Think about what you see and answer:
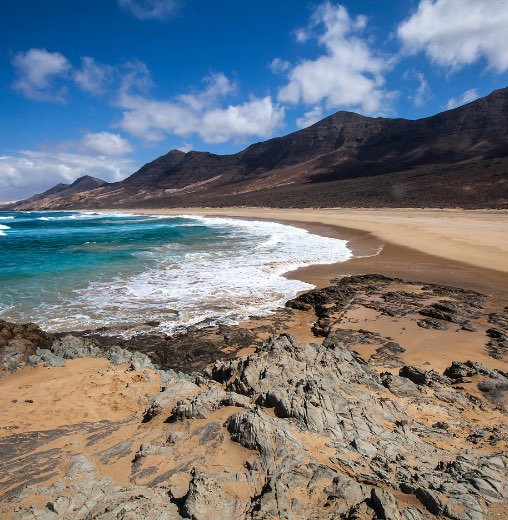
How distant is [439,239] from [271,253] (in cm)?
1100

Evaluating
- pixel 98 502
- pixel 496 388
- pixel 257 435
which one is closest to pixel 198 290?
pixel 496 388

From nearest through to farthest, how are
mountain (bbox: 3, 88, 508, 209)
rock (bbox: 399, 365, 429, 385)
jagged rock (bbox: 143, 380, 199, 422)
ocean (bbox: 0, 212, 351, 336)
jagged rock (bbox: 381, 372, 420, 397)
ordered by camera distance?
jagged rock (bbox: 143, 380, 199, 422) < jagged rock (bbox: 381, 372, 420, 397) < rock (bbox: 399, 365, 429, 385) < ocean (bbox: 0, 212, 351, 336) < mountain (bbox: 3, 88, 508, 209)

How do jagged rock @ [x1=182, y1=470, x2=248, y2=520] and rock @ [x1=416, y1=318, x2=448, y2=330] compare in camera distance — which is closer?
jagged rock @ [x1=182, y1=470, x2=248, y2=520]

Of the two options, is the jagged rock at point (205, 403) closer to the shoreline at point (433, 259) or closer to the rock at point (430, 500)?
the rock at point (430, 500)

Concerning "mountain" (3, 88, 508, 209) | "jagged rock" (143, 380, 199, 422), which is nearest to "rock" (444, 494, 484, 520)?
"jagged rock" (143, 380, 199, 422)

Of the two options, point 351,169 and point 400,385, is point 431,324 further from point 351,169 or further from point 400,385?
point 351,169

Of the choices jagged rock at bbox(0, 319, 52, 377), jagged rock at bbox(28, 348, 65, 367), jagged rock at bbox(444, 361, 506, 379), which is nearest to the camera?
jagged rock at bbox(444, 361, 506, 379)

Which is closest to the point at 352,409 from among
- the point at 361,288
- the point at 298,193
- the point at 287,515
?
the point at 287,515

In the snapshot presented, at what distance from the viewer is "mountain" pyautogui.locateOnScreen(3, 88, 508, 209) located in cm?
5772

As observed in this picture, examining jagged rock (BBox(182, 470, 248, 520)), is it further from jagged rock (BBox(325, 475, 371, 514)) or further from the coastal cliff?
jagged rock (BBox(325, 475, 371, 514))

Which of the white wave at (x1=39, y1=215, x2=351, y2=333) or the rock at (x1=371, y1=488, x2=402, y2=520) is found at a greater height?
the rock at (x1=371, y1=488, x2=402, y2=520)

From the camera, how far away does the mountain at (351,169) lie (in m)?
57.7

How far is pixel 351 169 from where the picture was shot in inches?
4026

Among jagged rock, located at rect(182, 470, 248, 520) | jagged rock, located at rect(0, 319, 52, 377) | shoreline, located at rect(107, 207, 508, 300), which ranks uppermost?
jagged rock, located at rect(182, 470, 248, 520)
